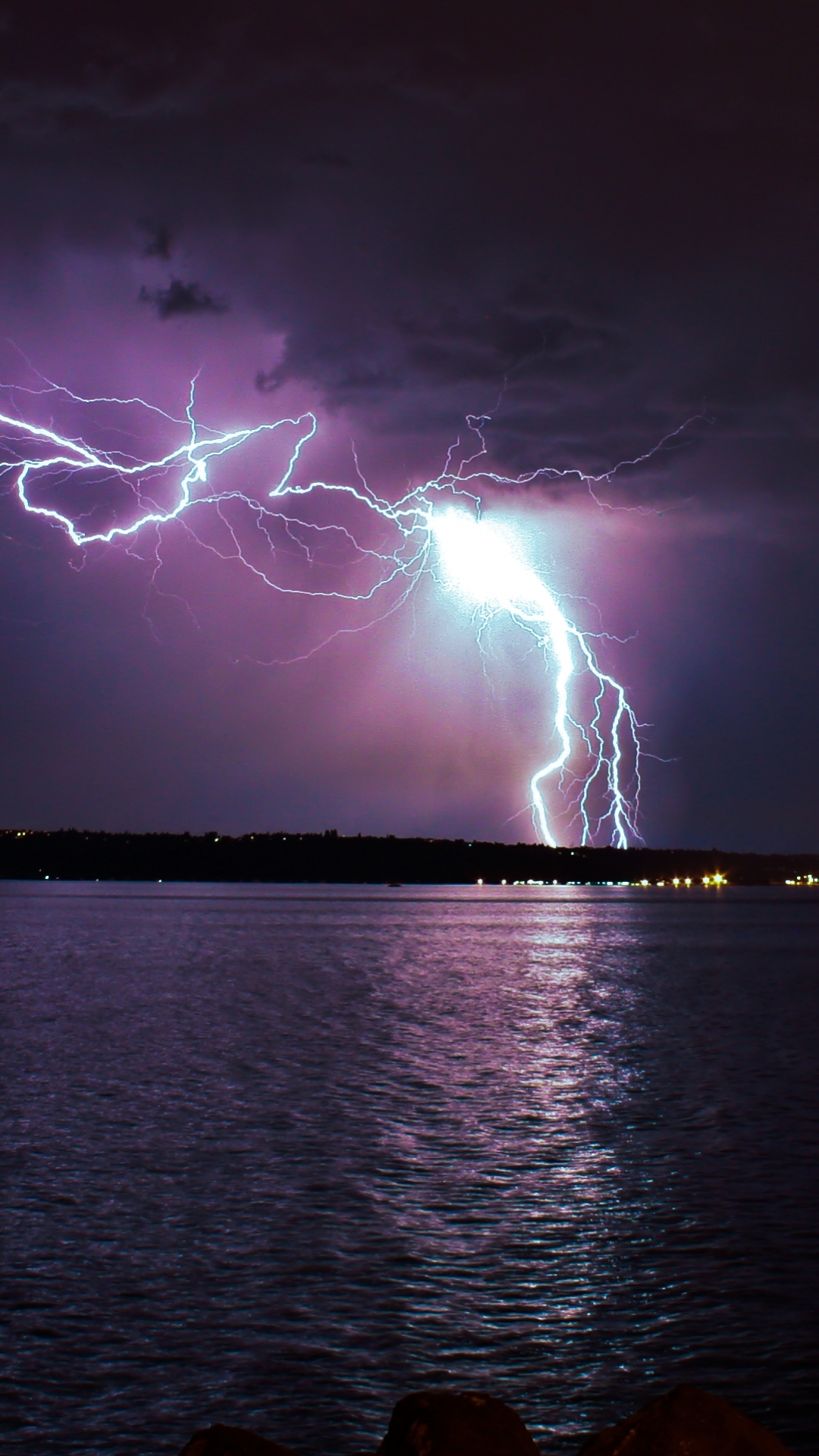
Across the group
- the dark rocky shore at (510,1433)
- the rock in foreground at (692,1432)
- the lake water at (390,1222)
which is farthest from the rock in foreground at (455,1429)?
the lake water at (390,1222)

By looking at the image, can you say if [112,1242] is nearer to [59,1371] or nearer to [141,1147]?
[59,1371]

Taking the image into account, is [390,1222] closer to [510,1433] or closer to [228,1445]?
[510,1433]

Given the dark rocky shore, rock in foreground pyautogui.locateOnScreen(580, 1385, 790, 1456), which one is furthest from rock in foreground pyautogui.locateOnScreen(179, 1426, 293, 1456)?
rock in foreground pyautogui.locateOnScreen(580, 1385, 790, 1456)

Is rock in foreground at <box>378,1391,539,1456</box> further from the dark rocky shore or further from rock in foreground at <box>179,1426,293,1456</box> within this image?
rock in foreground at <box>179,1426,293,1456</box>

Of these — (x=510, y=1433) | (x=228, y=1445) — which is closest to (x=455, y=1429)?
(x=510, y=1433)

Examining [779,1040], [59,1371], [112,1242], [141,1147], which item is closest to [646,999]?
[779,1040]

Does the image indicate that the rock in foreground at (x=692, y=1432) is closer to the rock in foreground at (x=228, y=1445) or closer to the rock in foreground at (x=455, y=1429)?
the rock in foreground at (x=455, y=1429)
